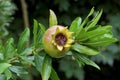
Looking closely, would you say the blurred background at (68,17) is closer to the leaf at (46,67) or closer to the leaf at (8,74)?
the leaf at (8,74)

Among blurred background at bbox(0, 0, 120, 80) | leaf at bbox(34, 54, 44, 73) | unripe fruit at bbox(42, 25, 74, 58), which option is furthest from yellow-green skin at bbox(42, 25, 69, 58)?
blurred background at bbox(0, 0, 120, 80)

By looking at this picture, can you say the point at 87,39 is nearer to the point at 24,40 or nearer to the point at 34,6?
the point at 24,40

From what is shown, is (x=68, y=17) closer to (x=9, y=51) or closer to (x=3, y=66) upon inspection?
(x=9, y=51)

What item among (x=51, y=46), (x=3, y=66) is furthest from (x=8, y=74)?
(x=51, y=46)

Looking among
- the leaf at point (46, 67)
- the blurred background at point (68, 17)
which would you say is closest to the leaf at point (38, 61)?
the leaf at point (46, 67)

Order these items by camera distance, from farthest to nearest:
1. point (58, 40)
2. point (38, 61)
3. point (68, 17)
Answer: point (68, 17), point (38, 61), point (58, 40)

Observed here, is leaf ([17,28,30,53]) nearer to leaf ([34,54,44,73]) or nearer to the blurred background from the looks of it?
leaf ([34,54,44,73])

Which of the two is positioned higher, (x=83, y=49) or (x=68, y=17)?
(x=68, y=17)

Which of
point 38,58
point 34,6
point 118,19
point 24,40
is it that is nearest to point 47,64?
point 38,58
